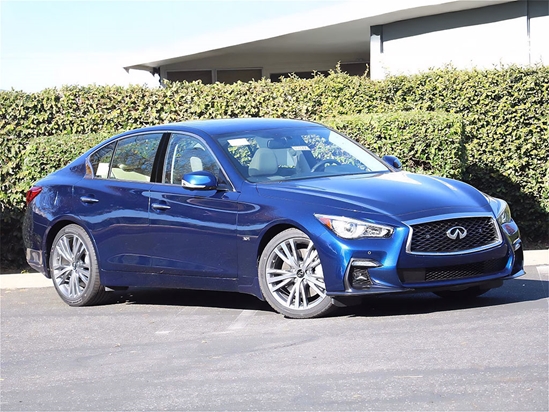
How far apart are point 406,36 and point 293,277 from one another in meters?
11.9

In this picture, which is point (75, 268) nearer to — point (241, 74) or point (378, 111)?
point (378, 111)

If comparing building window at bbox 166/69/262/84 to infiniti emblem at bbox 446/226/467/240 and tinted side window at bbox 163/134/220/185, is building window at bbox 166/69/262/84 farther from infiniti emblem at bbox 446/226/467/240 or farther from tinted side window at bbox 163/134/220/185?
infiniti emblem at bbox 446/226/467/240

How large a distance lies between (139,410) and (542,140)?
8.59m

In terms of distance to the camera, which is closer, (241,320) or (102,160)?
(241,320)

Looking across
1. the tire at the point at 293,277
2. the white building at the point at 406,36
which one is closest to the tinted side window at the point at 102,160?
the tire at the point at 293,277

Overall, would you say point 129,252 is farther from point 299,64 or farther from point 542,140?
point 299,64

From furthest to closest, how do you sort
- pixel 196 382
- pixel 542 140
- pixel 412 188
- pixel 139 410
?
pixel 542 140, pixel 412 188, pixel 196 382, pixel 139 410

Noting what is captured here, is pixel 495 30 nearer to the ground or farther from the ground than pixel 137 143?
farther from the ground

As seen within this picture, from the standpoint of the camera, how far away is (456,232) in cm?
773

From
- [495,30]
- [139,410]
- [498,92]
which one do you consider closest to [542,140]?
[498,92]

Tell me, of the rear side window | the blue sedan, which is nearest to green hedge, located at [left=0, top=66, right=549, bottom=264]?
the blue sedan

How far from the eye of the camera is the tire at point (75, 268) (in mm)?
9484

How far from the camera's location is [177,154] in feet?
30.0

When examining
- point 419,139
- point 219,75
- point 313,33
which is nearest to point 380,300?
point 419,139
